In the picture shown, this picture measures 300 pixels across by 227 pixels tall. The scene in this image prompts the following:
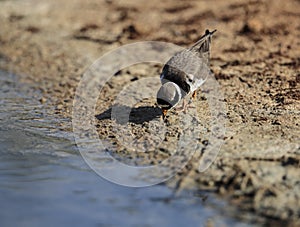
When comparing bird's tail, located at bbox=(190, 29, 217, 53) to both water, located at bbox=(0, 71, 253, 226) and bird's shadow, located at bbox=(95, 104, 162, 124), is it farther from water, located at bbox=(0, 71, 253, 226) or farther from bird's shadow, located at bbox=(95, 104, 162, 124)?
water, located at bbox=(0, 71, 253, 226)

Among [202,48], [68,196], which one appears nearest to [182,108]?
[202,48]

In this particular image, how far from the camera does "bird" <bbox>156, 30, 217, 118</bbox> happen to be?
290 inches

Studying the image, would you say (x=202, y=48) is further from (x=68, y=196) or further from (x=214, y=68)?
(x=68, y=196)

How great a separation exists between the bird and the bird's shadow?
0.40 meters

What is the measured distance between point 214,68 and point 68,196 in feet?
15.2

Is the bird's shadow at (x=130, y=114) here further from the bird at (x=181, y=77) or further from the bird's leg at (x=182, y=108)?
the bird at (x=181, y=77)

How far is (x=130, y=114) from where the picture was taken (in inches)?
316

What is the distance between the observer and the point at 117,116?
802 centimetres

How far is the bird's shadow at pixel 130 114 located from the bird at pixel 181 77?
1.32ft

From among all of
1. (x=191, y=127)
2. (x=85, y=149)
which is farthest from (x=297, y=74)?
(x=85, y=149)

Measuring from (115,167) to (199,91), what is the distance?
8.92 ft

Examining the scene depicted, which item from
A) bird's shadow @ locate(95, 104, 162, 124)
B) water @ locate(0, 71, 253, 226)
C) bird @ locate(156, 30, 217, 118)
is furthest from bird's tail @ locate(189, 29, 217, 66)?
water @ locate(0, 71, 253, 226)

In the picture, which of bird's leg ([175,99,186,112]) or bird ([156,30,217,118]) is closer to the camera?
bird ([156,30,217,118])

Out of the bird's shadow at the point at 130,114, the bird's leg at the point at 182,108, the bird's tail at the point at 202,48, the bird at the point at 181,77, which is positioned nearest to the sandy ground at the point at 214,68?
the bird's shadow at the point at 130,114
